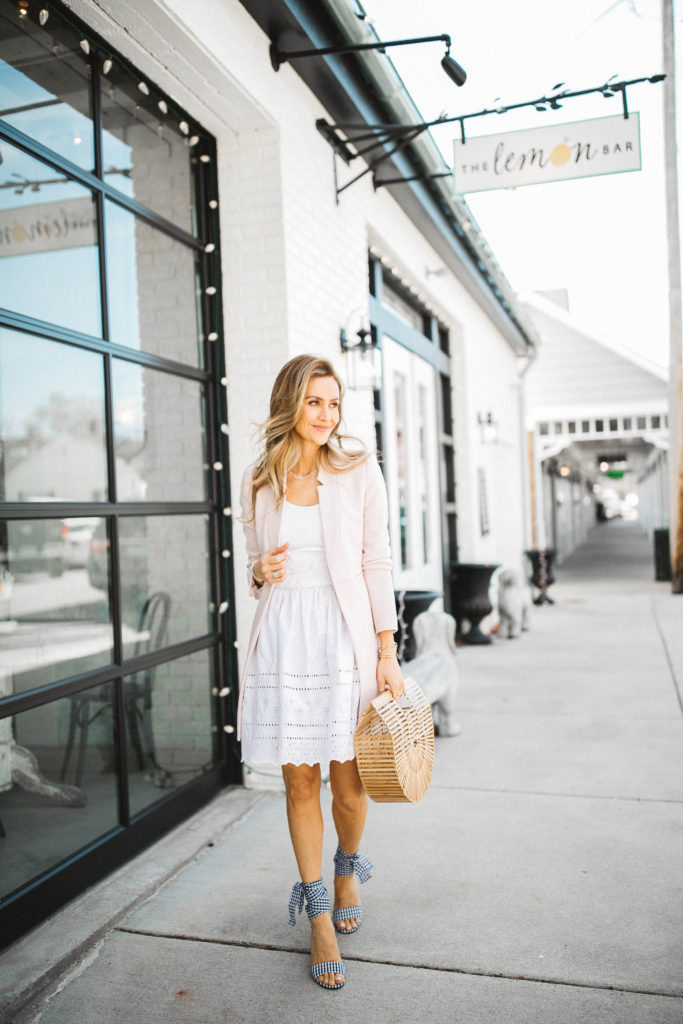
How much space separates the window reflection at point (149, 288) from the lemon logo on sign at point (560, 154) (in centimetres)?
213

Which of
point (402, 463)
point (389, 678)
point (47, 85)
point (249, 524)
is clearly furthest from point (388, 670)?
point (402, 463)

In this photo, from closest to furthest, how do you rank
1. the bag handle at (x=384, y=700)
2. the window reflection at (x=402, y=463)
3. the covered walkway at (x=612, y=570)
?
the bag handle at (x=384, y=700) → the window reflection at (x=402, y=463) → the covered walkway at (x=612, y=570)

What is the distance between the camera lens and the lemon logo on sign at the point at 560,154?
4.41 meters

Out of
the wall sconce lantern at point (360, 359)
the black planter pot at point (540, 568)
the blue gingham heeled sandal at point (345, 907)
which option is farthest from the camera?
the black planter pot at point (540, 568)

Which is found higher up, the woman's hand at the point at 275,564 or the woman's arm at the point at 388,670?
the woman's hand at the point at 275,564

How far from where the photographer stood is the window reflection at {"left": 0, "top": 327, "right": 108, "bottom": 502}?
257 centimetres

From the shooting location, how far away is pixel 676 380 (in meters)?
11.7

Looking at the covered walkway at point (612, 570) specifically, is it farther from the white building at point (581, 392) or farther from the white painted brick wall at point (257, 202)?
the white painted brick wall at point (257, 202)

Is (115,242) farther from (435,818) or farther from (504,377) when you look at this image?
(504,377)

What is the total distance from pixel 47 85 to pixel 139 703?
229 centimetres

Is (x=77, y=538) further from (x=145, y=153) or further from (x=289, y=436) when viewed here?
(x=145, y=153)

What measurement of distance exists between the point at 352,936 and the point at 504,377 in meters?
10.6

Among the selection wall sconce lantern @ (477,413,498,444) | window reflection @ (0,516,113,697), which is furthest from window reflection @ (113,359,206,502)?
wall sconce lantern @ (477,413,498,444)

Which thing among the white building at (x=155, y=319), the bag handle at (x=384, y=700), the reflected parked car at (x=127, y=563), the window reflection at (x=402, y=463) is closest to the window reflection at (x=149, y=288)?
the white building at (x=155, y=319)
